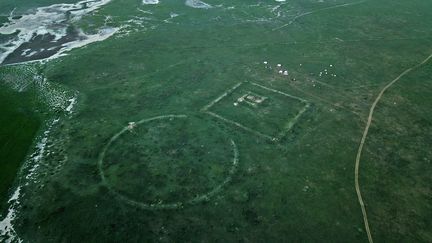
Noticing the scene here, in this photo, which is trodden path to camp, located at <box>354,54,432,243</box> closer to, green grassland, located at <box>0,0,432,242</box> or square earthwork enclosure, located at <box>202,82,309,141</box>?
green grassland, located at <box>0,0,432,242</box>

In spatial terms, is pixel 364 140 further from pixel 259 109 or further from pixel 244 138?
pixel 244 138

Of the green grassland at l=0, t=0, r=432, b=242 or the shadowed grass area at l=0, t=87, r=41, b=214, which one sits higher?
the green grassland at l=0, t=0, r=432, b=242

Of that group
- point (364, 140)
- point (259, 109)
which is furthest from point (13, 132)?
point (364, 140)

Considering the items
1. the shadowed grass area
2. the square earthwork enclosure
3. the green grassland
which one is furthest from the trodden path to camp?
the shadowed grass area

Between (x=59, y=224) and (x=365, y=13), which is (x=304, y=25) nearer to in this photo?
(x=365, y=13)

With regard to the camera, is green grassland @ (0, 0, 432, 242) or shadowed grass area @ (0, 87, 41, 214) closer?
green grassland @ (0, 0, 432, 242)

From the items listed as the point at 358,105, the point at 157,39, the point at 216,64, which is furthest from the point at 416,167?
the point at 157,39

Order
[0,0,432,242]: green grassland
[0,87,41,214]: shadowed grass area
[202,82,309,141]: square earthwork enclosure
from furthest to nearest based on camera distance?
[202,82,309,141]: square earthwork enclosure → [0,87,41,214]: shadowed grass area → [0,0,432,242]: green grassland
